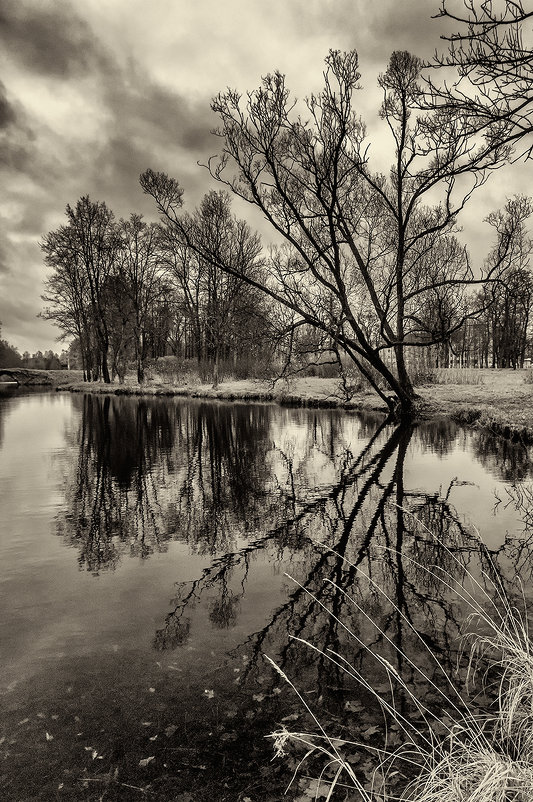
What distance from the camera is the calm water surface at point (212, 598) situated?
3.25 m

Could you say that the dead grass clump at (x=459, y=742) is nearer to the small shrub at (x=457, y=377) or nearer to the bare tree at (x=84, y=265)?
the small shrub at (x=457, y=377)

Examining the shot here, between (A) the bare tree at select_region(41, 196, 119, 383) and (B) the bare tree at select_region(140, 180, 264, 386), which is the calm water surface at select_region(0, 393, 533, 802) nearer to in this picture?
(B) the bare tree at select_region(140, 180, 264, 386)

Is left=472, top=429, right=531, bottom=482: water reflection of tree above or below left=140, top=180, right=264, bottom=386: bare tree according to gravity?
below

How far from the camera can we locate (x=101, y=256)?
43469 mm

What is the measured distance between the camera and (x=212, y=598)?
17.6 ft

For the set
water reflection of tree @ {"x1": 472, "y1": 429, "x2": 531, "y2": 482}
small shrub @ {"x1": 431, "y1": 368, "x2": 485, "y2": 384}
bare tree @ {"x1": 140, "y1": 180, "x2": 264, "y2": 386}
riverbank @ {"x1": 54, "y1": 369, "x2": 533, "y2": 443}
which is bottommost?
water reflection of tree @ {"x1": 472, "y1": 429, "x2": 531, "y2": 482}

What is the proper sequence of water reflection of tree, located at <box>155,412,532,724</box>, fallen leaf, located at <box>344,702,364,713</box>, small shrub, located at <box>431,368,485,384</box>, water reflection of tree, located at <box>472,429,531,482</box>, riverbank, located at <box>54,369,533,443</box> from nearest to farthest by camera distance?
fallen leaf, located at <box>344,702,364,713</box> → water reflection of tree, located at <box>155,412,532,724</box> → water reflection of tree, located at <box>472,429,531,482</box> → riverbank, located at <box>54,369,533,443</box> → small shrub, located at <box>431,368,485,384</box>

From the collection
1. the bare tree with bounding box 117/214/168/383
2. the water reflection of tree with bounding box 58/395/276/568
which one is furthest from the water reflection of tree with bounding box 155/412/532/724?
the bare tree with bounding box 117/214/168/383

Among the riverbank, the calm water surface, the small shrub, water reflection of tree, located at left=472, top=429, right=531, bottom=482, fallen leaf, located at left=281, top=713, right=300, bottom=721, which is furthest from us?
the small shrub

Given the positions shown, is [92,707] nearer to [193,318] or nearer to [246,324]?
[246,324]

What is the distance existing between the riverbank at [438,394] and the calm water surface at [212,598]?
4915 millimetres

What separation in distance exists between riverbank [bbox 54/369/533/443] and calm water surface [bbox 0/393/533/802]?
4.92 m

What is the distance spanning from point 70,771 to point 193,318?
3900 centimetres

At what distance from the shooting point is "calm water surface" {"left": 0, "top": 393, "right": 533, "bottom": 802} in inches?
128
